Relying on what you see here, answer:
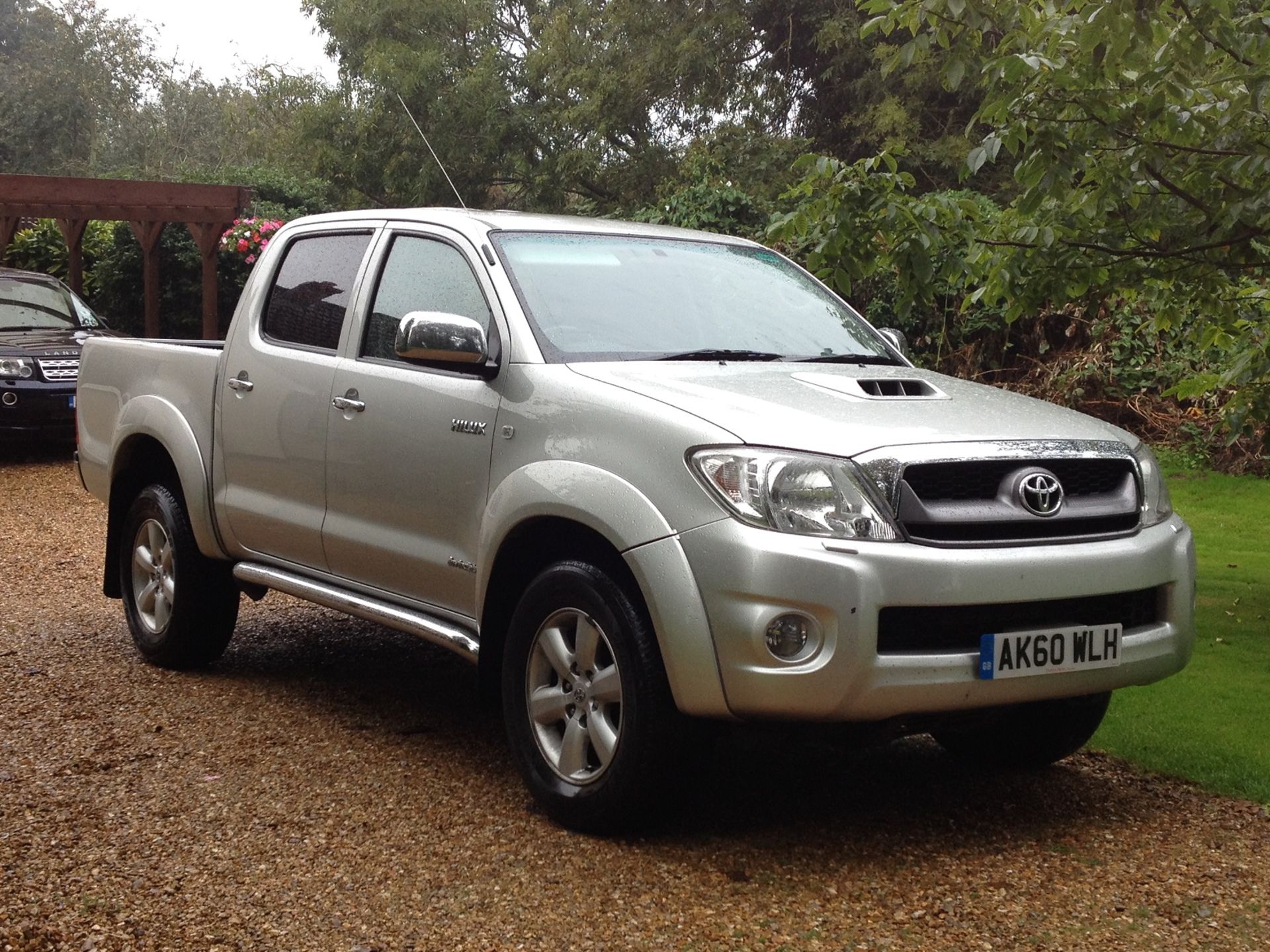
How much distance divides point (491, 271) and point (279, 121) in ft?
139

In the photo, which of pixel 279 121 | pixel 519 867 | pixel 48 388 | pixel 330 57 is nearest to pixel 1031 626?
pixel 519 867

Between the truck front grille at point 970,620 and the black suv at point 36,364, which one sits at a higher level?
the truck front grille at point 970,620

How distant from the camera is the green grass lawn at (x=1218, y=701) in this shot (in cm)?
529

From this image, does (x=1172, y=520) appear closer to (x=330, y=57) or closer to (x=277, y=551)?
(x=277, y=551)

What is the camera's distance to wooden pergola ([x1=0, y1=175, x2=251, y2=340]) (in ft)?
62.8

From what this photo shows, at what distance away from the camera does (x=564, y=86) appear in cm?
2928

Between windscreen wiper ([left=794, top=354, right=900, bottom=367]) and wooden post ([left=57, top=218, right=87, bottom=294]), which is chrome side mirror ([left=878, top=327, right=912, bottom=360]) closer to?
windscreen wiper ([left=794, top=354, right=900, bottom=367])

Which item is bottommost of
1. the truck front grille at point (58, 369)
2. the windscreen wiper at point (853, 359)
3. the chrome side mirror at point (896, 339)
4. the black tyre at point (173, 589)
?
the truck front grille at point (58, 369)

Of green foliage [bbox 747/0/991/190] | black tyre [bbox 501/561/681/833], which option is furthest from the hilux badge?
green foliage [bbox 747/0/991/190]

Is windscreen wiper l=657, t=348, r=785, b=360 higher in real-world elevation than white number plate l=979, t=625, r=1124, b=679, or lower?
higher

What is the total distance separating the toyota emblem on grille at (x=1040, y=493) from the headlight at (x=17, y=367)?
11720mm

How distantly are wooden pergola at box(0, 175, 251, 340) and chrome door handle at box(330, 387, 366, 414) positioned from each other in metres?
14.5

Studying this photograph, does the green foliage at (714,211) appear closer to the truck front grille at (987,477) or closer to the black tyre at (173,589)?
the black tyre at (173,589)

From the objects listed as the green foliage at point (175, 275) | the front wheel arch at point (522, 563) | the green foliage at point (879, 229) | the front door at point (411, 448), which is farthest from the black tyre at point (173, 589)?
the green foliage at point (175, 275)
